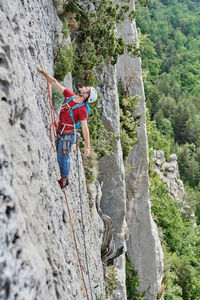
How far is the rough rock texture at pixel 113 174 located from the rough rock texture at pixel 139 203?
7.93 feet

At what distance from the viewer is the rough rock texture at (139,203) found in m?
13.5

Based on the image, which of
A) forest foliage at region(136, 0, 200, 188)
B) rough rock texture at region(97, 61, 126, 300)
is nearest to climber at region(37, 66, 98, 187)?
rough rock texture at region(97, 61, 126, 300)

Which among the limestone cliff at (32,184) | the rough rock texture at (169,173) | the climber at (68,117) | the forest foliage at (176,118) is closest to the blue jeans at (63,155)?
the climber at (68,117)

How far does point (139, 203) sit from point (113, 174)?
3831 millimetres

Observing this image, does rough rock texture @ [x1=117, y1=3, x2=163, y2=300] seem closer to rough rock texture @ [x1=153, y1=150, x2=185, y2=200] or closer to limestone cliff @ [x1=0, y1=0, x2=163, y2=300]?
limestone cliff @ [x1=0, y1=0, x2=163, y2=300]

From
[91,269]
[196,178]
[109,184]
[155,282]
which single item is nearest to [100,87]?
[109,184]

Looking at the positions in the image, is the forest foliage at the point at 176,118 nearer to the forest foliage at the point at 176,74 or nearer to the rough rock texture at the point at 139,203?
the forest foliage at the point at 176,74

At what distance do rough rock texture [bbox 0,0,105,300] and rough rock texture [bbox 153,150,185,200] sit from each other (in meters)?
24.8

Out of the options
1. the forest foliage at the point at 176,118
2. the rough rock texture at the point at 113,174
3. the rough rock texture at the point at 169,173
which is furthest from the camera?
the rough rock texture at the point at 169,173

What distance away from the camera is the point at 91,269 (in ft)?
20.0

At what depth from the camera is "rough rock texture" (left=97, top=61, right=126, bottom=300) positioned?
9.90 meters

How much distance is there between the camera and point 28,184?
2938 mm

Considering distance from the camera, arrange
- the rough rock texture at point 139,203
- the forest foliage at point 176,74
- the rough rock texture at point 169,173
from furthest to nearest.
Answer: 1. the forest foliage at point 176,74
2. the rough rock texture at point 169,173
3. the rough rock texture at point 139,203

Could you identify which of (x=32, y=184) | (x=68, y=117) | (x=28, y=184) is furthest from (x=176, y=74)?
(x=28, y=184)
